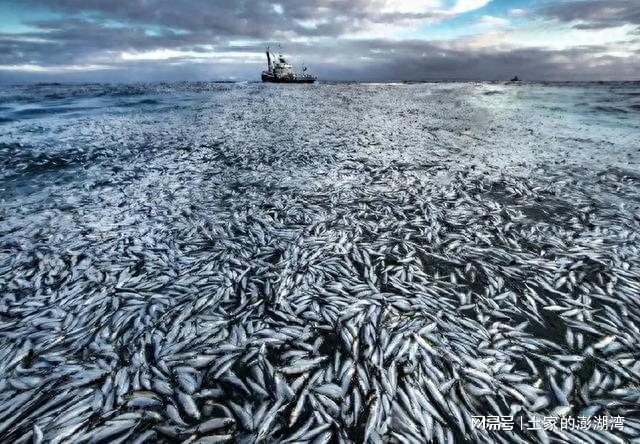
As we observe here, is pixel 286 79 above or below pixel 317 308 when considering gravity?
above

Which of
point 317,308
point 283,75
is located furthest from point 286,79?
point 317,308

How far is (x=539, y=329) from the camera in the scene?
4676 mm

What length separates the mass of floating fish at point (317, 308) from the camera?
3518mm

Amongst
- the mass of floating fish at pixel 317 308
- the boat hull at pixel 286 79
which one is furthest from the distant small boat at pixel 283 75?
the mass of floating fish at pixel 317 308

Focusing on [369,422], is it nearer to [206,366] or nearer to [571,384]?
[206,366]

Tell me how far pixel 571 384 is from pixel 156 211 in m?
9.12

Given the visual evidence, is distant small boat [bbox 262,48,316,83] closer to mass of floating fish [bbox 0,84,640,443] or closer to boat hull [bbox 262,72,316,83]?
boat hull [bbox 262,72,316,83]

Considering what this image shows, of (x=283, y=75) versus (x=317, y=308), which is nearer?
(x=317, y=308)

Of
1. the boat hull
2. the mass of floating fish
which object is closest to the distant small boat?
the boat hull

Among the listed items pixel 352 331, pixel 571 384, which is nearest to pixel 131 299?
pixel 352 331

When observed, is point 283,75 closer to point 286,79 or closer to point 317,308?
point 286,79

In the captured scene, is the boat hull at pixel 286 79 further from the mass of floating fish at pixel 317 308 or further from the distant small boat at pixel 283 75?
the mass of floating fish at pixel 317 308

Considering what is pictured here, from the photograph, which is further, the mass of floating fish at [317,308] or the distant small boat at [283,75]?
the distant small boat at [283,75]

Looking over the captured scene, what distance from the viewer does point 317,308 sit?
16.5 feet
